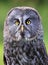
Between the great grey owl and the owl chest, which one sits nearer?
the great grey owl

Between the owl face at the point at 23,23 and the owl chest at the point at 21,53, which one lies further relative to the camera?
the owl chest at the point at 21,53

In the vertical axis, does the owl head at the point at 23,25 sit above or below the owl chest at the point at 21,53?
above

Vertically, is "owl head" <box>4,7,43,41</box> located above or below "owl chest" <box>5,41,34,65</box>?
above

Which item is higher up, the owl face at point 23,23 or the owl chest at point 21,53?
the owl face at point 23,23

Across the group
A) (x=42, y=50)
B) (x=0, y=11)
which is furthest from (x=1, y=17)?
(x=42, y=50)

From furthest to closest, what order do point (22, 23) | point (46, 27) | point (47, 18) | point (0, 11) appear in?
point (0, 11) → point (47, 18) → point (46, 27) → point (22, 23)

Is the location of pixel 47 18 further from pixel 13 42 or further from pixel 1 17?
pixel 13 42
